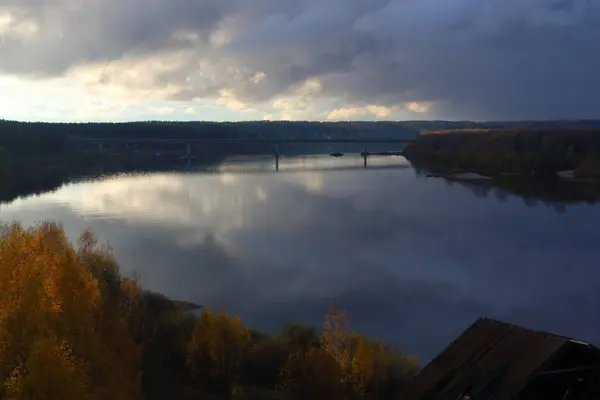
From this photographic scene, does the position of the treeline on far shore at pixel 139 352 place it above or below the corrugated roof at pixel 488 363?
below

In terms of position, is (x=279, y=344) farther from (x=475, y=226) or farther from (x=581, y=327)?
(x=475, y=226)

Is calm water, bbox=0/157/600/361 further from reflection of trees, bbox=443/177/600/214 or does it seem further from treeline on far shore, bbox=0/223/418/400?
treeline on far shore, bbox=0/223/418/400

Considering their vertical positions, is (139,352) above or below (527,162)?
below

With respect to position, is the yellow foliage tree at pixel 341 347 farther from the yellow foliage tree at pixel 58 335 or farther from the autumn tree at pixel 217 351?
the yellow foliage tree at pixel 58 335

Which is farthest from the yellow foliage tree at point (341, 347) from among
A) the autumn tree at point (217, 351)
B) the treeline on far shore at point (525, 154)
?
the treeline on far shore at point (525, 154)

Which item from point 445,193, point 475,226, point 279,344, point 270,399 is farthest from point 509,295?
point 445,193

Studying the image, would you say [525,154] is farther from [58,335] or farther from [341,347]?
[58,335]

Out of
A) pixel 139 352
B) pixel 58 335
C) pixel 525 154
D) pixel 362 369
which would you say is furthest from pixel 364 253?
pixel 525 154
